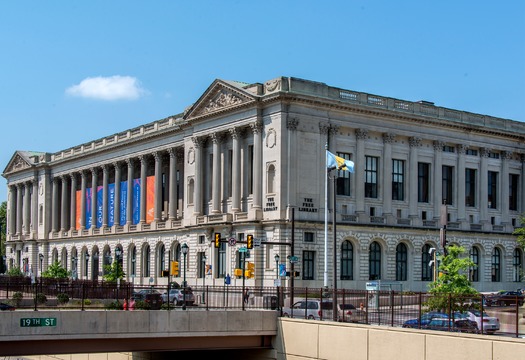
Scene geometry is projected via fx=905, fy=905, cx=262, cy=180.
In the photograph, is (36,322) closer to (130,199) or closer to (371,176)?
(371,176)

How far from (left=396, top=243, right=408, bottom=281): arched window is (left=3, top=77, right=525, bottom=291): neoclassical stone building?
118 mm

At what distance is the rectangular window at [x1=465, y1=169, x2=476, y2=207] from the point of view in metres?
103

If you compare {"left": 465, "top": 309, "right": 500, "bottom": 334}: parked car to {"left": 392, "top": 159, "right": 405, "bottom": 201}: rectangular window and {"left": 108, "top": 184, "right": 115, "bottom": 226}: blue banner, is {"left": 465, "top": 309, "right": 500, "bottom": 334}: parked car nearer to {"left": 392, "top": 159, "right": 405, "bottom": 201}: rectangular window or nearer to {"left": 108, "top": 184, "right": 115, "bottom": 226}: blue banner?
{"left": 392, "top": 159, "right": 405, "bottom": 201}: rectangular window

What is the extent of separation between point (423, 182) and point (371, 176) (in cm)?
791

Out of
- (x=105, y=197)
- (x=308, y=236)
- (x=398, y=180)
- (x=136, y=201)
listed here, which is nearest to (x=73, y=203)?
(x=105, y=197)

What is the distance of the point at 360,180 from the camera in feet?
305

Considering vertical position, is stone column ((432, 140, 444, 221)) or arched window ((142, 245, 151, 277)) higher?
stone column ((432, 140, 444, 221))

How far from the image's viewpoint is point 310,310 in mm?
50406

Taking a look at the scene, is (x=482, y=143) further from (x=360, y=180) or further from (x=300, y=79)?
(x=300, y=79)

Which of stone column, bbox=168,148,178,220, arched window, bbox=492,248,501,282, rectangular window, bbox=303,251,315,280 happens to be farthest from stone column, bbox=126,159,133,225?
arched window, bbox=492,248,501,282

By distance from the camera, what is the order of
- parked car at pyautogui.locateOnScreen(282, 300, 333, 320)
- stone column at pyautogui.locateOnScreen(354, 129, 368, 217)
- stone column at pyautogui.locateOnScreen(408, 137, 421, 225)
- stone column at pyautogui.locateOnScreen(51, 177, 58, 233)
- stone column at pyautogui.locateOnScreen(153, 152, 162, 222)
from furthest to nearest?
stone column at pyautogui.locateOnScreen(51, 177, 58, 233), stone column at pyautogui.locateOnScreen(153, 152, 162, 222), stone column at pyautogui.locateOnScreen(408, 137, 421, 225), stone column at pyautogui.locateOnScreen(354, 129, 368, 217), parked car at pyautogui.locateOnScreen(282, 300, 333, 320)

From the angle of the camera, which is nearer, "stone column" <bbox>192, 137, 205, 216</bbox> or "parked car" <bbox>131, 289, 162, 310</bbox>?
"parked car" <bbox>131, 289, 162, 310</bbox>

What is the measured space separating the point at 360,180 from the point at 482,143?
19051 millimetres

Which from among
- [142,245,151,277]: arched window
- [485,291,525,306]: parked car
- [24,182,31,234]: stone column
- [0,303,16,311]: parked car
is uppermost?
[24,182,31,234]: stone column
